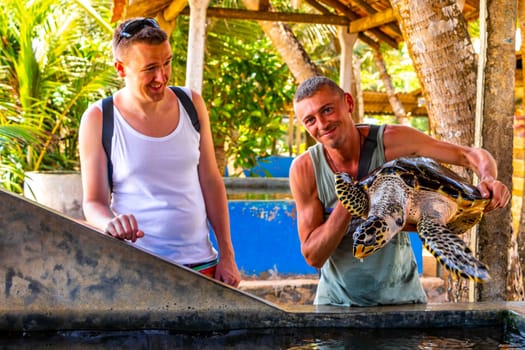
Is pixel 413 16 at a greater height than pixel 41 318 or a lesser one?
greater

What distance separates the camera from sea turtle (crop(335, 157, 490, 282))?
69.9 inches

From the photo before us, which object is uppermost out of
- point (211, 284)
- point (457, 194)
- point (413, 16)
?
point (413, 16)

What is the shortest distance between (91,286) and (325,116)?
89 centimetres

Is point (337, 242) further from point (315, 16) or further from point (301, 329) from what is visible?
point (315, 16)

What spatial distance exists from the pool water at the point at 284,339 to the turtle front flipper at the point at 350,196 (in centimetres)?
35

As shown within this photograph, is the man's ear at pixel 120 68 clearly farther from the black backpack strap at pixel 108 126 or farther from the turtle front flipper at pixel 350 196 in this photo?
the turtle front flipper at pixel 350 196

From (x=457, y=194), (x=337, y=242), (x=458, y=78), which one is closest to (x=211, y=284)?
(x=337, y=242)

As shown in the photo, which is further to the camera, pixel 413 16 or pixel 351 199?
pixel 413 16

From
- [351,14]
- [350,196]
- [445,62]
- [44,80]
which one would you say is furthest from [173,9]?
[350,196]

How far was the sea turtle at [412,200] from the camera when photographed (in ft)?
5.82

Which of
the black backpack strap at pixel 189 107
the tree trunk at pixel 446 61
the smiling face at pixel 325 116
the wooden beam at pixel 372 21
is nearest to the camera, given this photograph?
the smiling face at pixel 325 116

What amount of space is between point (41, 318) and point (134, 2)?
5227 mm

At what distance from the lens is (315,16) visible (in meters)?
8.14

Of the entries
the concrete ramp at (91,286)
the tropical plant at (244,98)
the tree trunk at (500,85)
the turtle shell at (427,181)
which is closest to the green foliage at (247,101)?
the tropical plant at (244,98)
